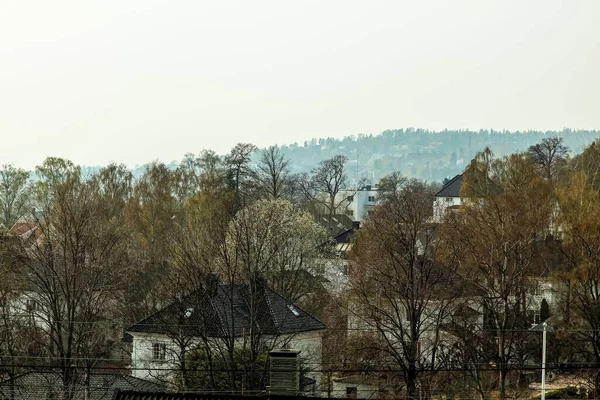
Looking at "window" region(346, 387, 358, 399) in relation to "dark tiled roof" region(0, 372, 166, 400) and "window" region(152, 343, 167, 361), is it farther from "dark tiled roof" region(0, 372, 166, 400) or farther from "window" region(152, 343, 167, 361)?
"dark tiled roof" region(0, 372, 166, 400)

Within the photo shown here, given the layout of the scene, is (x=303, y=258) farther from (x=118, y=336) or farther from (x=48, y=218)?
(x=48, y=218)

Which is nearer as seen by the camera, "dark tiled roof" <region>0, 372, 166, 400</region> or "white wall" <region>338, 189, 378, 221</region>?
"dark tiled roof" <region>0, 372, 166, 400</region>

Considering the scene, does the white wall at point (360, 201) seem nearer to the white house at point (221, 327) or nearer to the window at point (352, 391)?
the white house at point (221, 327)

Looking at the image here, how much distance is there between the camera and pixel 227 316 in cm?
3269

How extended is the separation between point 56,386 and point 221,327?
5620 mm

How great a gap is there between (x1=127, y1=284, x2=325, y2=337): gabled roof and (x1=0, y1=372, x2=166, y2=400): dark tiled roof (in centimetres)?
205

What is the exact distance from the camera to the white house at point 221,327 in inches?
1216

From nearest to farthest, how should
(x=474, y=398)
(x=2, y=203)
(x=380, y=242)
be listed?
(x=474, y=398)
(x=380, y=242)
(x=2, y=203)

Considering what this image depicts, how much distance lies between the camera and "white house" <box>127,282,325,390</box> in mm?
30875

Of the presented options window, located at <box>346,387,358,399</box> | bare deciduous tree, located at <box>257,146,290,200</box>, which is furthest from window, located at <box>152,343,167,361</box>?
bare deciduous tree, located at <box>257,146,290,200</box>

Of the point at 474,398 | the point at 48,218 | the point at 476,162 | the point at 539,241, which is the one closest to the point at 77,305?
the point at 48,218

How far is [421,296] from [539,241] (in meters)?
11.9

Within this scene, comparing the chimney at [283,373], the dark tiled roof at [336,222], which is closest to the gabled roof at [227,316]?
the chimney at [283,373]

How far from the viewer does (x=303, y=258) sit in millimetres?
44438
